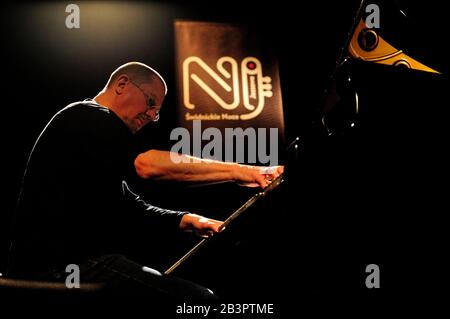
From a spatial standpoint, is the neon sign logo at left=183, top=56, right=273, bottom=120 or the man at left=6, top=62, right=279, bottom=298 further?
the neon sign logo at left=183, top=56, right=273, bottom=120

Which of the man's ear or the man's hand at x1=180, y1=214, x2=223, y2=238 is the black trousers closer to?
the man's hand at x1=180, y1=214, x2=223, y2=238

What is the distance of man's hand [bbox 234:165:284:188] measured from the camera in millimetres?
2188

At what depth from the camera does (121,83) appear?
2326 mm

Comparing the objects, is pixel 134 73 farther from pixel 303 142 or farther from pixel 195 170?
pixel 303 142

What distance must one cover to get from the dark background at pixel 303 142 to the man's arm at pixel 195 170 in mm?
245

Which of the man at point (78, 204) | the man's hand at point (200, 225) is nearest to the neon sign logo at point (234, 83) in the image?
the man's hand at point (200, 225)

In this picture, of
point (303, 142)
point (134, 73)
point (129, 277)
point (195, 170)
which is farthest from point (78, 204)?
point (303, 142)

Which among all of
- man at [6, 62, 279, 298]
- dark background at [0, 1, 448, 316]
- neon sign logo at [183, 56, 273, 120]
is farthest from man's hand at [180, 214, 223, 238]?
neon sign logo at [183, 56, 273, 120]

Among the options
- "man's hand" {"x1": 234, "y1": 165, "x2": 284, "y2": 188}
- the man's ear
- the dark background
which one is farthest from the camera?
the man's ear

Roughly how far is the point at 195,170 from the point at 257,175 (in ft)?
1.01

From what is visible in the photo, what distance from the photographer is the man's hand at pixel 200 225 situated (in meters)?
2.35

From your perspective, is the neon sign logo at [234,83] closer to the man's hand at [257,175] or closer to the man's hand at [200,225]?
the man's hand at [200,225]

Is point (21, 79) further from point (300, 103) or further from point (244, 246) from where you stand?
point (244, 246)

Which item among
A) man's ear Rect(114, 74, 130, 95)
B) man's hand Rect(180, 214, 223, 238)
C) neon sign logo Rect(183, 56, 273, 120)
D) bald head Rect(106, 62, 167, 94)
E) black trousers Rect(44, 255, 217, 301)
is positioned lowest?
black trousers Rect(44, 255, 217, 301)
